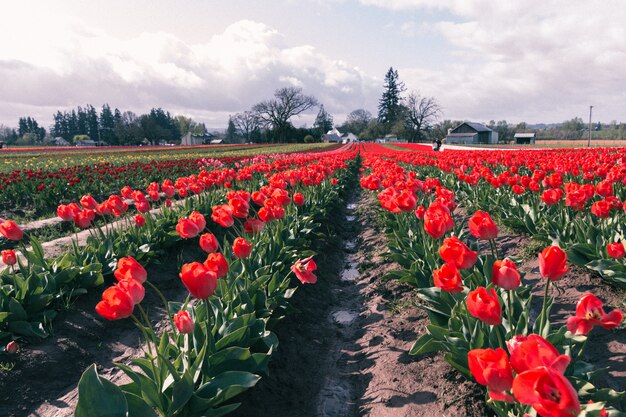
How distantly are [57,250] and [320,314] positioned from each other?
4.61m

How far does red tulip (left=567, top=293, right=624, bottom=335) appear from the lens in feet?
6.07

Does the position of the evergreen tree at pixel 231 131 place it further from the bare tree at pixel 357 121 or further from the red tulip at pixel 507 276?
the red tulip at pixel 507 276

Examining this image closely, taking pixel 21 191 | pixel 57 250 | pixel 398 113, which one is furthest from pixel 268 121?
pixel 57 250

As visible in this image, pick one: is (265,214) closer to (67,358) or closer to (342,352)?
(342,352)

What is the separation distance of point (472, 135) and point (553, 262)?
94267 millimetres

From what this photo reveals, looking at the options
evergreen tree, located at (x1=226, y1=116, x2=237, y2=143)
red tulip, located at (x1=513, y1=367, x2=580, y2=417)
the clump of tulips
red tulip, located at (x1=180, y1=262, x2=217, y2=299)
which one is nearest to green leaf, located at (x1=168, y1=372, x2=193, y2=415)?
the clump of tulips

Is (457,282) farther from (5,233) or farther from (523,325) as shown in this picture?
(5,233)

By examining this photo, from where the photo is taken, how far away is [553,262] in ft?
6.91

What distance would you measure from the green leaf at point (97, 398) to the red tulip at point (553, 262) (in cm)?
224

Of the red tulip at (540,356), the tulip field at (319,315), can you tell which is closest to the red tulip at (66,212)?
the tulip field at (319,315)

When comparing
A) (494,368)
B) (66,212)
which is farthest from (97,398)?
(66,212)

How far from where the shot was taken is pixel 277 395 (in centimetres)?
315

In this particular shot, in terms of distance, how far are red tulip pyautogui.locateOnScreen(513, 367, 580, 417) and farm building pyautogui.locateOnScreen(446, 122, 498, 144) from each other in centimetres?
9332

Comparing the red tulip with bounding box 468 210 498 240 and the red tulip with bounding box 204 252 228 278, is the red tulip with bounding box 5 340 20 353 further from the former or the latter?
the red tulip with bounding box 468 210 498 240
